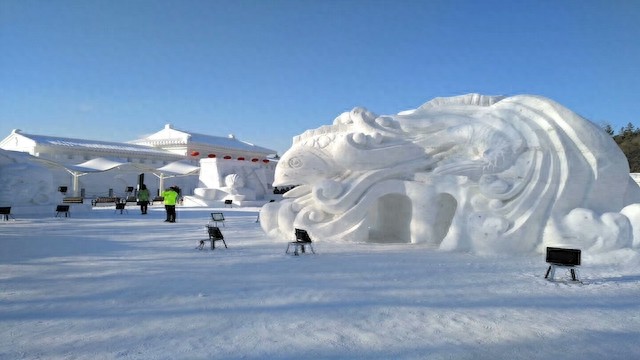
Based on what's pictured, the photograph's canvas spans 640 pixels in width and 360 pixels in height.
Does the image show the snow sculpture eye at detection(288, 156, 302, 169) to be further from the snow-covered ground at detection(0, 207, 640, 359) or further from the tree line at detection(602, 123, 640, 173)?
the tree line at detection(602, 123, 640, 173)

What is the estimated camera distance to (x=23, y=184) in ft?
65.0

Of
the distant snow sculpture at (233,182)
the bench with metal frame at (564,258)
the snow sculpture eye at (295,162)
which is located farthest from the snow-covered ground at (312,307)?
the distant snow sculpture at (233,182)

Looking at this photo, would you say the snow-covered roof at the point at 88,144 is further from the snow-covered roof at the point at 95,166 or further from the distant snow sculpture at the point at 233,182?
the distant snow sculpture at the point at 233,182

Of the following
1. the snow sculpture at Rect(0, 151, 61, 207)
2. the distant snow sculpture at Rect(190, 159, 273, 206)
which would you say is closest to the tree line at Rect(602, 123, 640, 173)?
the distant snow sculpture at Rect(190, 159, 273, 206)

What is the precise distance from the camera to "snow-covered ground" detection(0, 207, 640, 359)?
393cm

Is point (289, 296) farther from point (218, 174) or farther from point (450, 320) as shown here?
point (218, 174)

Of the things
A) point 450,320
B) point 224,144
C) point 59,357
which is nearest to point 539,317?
point 450,320

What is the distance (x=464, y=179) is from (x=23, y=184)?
18.7 meters

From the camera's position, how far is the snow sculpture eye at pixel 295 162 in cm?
1127

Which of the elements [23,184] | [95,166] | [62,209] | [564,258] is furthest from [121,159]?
[564,258]

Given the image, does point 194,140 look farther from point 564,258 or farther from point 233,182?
point 564,258

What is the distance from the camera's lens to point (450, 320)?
15.4ft

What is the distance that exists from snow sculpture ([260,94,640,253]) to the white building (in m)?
19.3

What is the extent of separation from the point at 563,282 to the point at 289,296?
12.6 ft
